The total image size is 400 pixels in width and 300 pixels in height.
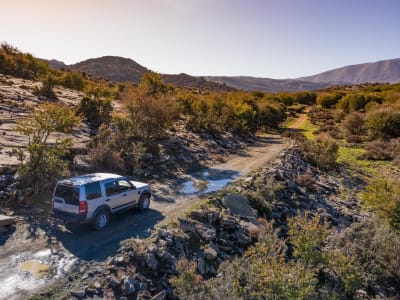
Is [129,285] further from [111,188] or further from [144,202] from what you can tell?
[144,202]

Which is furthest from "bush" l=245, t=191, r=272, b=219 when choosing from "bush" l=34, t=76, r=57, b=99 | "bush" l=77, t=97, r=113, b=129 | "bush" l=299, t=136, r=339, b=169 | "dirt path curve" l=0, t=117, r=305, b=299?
"bush" l=34, t=76, r=57, b=99

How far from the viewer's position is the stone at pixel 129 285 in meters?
7.55

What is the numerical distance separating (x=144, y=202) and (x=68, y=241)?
12.3ft

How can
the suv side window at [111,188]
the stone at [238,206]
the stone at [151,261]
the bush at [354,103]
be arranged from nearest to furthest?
the stone at [151,261] → the suv side window at [111,188] → the stone at [238,206] → the bush at [354,103]

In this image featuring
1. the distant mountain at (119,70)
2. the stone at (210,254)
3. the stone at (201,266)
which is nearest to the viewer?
the stone at (201,266)

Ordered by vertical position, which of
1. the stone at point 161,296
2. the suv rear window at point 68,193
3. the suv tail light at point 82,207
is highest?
the suv rear window at point 68,193

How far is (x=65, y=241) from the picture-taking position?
971 cm

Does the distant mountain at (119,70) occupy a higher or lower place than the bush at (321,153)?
higher

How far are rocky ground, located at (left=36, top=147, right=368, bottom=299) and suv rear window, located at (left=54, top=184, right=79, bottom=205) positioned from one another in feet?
7.08

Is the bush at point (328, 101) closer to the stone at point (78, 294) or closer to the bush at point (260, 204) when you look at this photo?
the bush at point (260, 204)

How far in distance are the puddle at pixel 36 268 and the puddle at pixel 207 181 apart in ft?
27.4

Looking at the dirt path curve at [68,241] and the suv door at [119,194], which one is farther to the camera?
the suv door at [119,194]

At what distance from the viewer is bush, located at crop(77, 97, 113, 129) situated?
25500 mm

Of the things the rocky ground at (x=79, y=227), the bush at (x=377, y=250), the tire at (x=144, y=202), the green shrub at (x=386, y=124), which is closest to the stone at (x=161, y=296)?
the rocky ground at (x=79, y=227)
